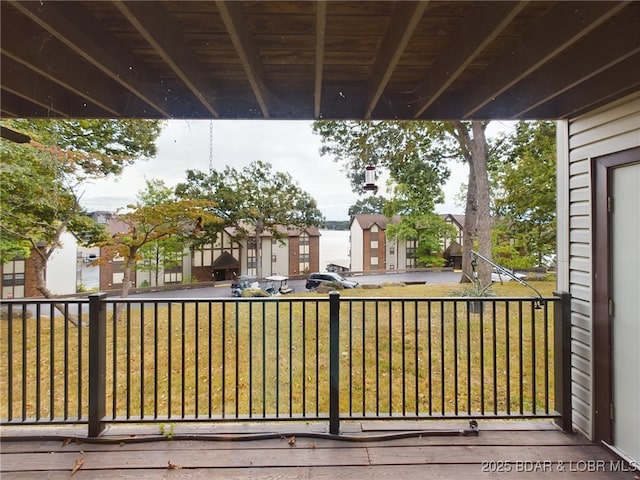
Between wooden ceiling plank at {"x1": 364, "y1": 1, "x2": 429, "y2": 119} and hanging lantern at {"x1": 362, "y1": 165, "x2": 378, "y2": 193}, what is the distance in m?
0.83

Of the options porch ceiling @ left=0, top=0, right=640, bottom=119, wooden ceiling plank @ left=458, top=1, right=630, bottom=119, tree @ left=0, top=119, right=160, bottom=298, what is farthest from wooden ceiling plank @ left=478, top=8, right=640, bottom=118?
tree @ left=0, top=119, right=160, bottom=298

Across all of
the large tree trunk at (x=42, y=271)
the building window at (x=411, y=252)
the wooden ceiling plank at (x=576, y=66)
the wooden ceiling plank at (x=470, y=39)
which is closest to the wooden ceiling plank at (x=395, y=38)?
the wooden ceiling plank at (x=470, y=39)

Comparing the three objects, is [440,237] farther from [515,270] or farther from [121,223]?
[121,223]

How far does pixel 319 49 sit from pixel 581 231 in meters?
1.92

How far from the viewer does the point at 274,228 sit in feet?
7.57

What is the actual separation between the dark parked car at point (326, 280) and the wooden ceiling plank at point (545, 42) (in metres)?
1.46

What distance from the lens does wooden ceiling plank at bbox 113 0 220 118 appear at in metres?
1.08

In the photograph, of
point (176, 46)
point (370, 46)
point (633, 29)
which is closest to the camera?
point (633, 29)

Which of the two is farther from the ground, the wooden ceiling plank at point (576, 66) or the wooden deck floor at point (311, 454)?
the wooden ceiling plank at point (576, 66)

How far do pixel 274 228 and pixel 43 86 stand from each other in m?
1.55

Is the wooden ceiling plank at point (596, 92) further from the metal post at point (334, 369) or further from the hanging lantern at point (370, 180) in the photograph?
the metal post at point (334, 369)

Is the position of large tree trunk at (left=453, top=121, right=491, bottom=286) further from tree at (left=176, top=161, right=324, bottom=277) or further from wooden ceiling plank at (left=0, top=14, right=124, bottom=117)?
wooden ceiling plank at (left=0, top=14, right=124, bottom=117)

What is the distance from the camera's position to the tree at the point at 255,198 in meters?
2.28

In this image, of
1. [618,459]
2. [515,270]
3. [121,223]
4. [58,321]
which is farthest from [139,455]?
[515,270]
